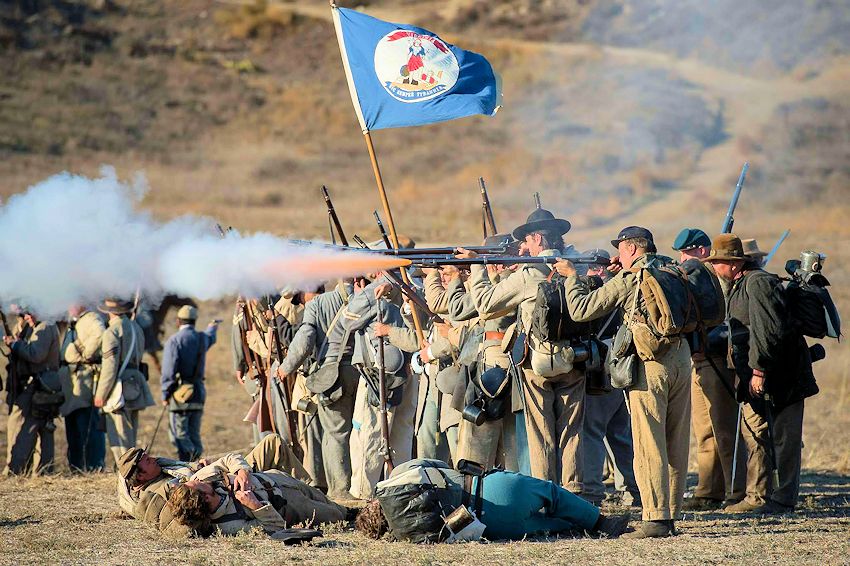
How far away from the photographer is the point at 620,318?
32.8ft

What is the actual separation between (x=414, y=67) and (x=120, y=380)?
4.44 m

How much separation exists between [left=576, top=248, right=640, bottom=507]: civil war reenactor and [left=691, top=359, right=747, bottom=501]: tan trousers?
2.13ft

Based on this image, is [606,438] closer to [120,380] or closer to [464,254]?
[464,254]

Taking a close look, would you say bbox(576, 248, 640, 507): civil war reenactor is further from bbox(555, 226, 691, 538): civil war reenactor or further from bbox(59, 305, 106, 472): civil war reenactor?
bbox(59, 305, 106, 472): civil war reenactor

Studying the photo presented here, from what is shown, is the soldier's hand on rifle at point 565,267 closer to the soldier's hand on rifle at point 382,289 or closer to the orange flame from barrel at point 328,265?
the orange flame from barrel at point 328,265

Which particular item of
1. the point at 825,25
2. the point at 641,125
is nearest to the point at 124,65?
the point at 641,125

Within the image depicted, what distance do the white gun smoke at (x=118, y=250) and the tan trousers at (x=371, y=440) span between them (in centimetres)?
114

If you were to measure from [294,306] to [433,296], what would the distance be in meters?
2.83

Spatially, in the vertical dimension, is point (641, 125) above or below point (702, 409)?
above

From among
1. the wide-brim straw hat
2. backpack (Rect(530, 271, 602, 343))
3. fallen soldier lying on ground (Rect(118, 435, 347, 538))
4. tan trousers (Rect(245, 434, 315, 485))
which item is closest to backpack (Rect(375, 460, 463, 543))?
fallen soldier lying on ground (Rect(118, 435, 347, 538))

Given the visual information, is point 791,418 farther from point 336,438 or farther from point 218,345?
point 218,345

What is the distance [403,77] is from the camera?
10.9 m

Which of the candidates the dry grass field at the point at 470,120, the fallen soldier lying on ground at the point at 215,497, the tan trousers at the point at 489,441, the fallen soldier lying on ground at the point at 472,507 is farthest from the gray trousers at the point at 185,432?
the dry grass field at the point at 470,120

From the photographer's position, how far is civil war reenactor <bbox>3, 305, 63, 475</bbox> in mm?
12781
